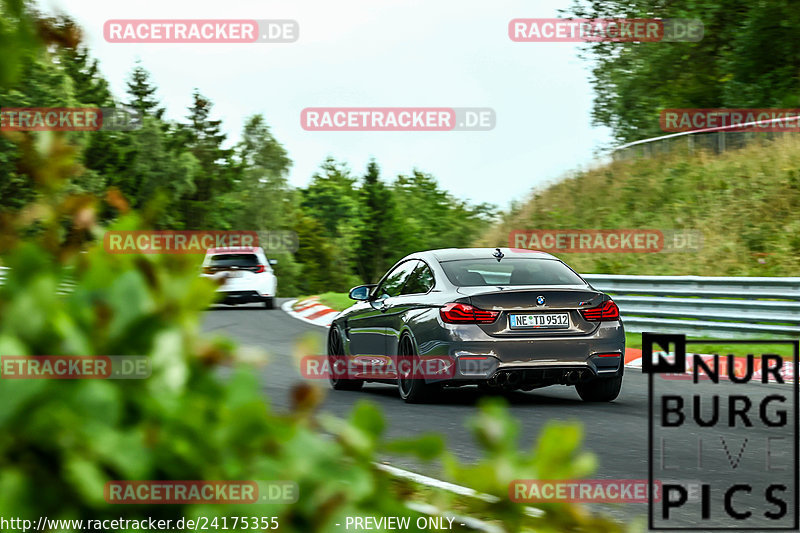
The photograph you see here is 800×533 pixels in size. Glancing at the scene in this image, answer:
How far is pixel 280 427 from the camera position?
140 cm

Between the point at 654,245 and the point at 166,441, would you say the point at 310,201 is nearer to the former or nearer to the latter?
the point at 654,245

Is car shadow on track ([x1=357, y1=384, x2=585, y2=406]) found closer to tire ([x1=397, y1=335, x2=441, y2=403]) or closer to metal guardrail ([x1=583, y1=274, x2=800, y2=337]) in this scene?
tire ([x1=397, y1=335, x2=441, y2=403])

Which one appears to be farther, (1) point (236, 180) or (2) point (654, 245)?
(1) point (236, 180)

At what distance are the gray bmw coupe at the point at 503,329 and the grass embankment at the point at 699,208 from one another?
1177cm

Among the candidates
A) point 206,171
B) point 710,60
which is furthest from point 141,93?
point 710,60

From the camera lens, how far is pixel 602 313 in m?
9.78

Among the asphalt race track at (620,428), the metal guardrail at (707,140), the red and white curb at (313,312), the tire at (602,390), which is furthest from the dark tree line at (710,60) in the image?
the tire at (602,390)

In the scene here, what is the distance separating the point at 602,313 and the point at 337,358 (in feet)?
11.7

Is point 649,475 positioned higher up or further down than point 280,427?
further down

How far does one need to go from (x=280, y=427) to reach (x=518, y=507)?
343 millimetres

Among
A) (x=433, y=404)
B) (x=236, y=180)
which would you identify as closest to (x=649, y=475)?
(x=433, y=404)

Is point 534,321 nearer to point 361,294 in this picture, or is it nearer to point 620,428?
point 620,428

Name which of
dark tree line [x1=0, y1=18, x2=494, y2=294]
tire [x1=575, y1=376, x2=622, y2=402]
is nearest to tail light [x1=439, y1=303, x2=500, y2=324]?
tire [x1=575, y1=376, x2=622, y2=402]

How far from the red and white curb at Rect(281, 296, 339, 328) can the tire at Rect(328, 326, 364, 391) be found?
28.3 feet
